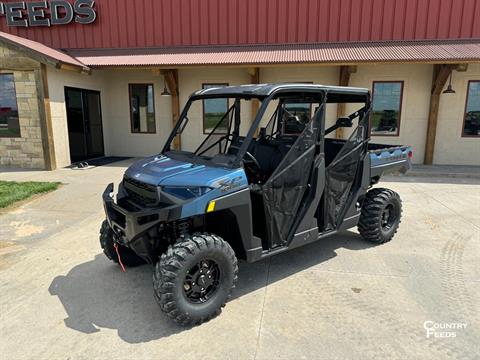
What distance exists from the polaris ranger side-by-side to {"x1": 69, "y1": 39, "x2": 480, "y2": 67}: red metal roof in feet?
18.0

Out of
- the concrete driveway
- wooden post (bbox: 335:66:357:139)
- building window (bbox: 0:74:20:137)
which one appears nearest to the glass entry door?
building window (bbox: 0:74:20:137)

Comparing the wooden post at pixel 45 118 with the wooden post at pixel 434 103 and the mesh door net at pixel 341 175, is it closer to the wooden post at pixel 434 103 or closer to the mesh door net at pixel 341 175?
the mesh door net at pixel 341 175

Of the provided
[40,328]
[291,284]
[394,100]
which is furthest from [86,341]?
[394,100]

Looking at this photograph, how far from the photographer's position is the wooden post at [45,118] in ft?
28.7

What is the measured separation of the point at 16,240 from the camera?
439 cm

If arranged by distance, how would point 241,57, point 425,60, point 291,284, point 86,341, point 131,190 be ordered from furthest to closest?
point 241,57
point 425,60
point 291,284
point 131,190
point 86,341

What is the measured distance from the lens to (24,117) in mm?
9047

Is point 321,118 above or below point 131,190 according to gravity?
above

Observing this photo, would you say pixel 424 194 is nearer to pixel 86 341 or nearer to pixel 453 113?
pixel 453 113

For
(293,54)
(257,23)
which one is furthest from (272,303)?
(257,23)

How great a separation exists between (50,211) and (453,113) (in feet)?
35.3

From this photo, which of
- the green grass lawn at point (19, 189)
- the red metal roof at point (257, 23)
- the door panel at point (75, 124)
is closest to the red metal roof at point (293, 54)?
the red metal roof at point (257, 23)

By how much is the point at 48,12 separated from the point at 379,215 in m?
12.2

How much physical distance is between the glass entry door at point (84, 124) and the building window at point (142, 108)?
1096 mm
